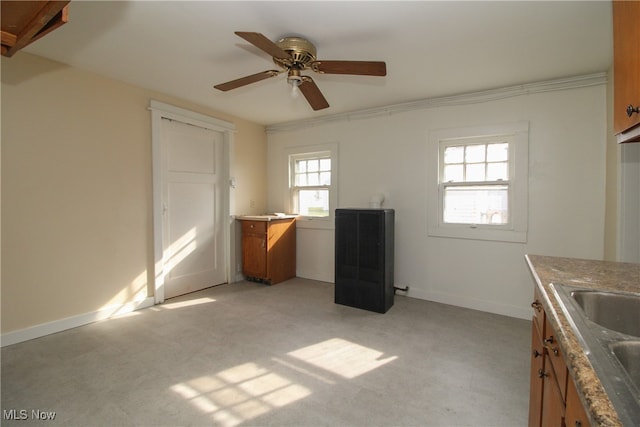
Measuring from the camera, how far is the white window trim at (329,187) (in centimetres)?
418

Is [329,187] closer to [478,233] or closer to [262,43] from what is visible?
[478,233]

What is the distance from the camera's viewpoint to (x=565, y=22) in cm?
196

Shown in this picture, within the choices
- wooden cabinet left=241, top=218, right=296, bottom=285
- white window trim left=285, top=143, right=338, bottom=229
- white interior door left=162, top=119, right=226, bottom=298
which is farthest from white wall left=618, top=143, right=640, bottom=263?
white interior door left=162, top=119, right=226, bottom=298

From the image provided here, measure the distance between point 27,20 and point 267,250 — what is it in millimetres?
3313

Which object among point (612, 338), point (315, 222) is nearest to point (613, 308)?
point (612, 338)

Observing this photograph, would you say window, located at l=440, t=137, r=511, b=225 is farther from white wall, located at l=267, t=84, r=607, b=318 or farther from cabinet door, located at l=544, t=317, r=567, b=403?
cabinet door, located at l=544, t=317, r=567, b=403

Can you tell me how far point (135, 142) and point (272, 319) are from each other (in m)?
2.33

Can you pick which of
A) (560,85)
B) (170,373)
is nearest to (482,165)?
(560,85)

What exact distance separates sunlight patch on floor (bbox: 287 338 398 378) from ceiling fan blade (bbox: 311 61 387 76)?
2055 millimetres

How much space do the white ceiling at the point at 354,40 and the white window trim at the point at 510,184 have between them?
454mm

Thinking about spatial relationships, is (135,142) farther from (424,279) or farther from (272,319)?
(424,279)

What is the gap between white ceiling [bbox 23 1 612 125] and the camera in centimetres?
185

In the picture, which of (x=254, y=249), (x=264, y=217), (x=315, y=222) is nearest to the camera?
(x=264, y=217)

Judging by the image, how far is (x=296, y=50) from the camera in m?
2.08
